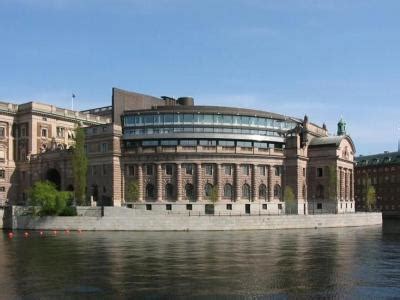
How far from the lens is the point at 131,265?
5353 cm

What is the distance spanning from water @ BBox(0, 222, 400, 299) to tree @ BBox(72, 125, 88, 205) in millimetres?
39745

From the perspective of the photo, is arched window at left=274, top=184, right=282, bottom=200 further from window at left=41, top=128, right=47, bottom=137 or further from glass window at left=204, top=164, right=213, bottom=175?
window at left=41, top=128, right=47, bottom=137

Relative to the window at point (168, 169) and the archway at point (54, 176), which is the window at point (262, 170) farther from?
the archway at point (54, 176)

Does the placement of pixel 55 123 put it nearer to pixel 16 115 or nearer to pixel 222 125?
pixel 16 115

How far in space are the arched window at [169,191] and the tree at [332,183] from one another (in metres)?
39.3

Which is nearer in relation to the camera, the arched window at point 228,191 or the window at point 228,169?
the arched window at point 228,191

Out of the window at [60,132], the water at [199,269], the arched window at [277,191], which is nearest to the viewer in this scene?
the water at [199,269]

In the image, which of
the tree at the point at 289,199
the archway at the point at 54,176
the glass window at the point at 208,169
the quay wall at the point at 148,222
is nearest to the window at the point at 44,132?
the archway at the point at 54,176

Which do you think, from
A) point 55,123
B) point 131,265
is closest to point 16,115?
point 55,123

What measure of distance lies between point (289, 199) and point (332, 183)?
13864mm

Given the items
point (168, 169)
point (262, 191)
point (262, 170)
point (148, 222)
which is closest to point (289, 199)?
point (262, 191)

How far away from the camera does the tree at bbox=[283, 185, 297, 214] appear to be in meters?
131

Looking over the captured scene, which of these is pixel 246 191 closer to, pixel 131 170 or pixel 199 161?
pixel 199 161

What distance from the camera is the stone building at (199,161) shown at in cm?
12738
